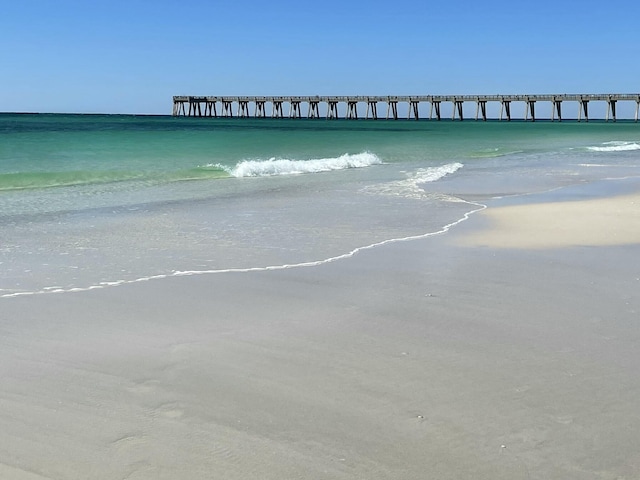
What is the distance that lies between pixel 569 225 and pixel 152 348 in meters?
6.25

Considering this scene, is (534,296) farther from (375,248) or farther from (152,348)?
(152,348)

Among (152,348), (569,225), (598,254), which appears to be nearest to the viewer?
(152,348)

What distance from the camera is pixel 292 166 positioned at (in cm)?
2294

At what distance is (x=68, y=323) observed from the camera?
4.92 metres

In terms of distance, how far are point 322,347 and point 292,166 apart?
738 inches

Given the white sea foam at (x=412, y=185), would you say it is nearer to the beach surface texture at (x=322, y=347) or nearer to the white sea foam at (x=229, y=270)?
the beach surface texture at (x=322, y=347)

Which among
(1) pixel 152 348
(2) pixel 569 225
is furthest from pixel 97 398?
(2) pixel 569 225

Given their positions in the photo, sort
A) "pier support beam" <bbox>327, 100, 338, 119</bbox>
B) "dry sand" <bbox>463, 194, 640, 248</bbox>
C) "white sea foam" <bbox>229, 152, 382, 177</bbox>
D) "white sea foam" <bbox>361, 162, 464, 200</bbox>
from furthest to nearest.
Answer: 1. "pier support beam" <bbox>327, 100, 338, 119</bbox>
2. "white sea foam" <bbox>229, 152, 382, 177</bbox>
3. "white sea foam" <bbox>361, 162, 464, 200</bbox>
4. "dry sand" <bbox>463, 194, 640, 248</bbox>

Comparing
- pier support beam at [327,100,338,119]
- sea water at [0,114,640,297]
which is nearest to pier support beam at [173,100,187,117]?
pier support beam at [327,100,338,119]

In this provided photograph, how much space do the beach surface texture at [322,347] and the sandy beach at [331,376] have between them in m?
0.01

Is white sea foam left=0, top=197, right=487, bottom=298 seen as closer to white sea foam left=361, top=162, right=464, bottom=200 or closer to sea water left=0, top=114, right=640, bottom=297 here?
sea water left=0, top=114, right=640, bottom=297

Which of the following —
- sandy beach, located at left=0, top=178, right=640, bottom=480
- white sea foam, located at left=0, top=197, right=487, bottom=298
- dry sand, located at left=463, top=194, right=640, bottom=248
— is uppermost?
white sea foam, located at left=0, top=197, right=487, bottom=298

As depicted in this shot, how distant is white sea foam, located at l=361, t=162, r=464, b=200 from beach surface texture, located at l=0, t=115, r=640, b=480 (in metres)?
3.67

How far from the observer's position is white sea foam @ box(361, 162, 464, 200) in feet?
45.7
